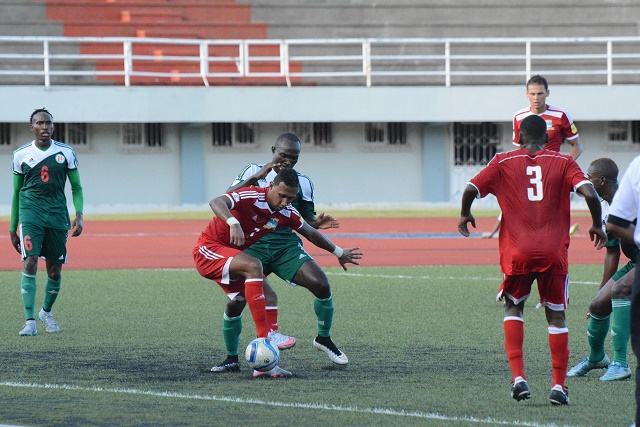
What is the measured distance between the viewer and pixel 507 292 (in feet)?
23.9

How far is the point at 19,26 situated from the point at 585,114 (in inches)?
708

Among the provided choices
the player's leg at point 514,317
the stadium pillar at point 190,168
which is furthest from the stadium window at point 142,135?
the player's leg at point 514,317

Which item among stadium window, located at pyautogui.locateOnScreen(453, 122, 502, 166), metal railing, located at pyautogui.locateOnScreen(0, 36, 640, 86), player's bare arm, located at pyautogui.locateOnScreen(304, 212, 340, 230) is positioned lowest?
player's bare arm, located at pyautogui.locateOnScreen(304, 212, 340, 230)

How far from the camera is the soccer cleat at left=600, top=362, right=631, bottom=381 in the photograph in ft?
26.2

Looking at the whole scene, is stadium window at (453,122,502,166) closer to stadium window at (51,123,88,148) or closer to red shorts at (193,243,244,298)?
stadium window at (51,123,88,148)

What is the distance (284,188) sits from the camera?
26.8 feet

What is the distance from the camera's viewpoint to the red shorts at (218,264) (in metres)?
8.37

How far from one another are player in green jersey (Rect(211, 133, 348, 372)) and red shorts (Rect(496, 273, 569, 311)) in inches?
71.5

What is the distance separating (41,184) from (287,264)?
333 centimetres

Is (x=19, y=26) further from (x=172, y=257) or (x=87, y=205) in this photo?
(x=172, y=257)

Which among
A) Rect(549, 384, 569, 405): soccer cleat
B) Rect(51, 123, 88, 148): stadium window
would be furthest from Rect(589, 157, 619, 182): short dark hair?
Rect(51, 123, 88, 148): stadium window

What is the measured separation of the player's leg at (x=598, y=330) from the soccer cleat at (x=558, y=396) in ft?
4.15

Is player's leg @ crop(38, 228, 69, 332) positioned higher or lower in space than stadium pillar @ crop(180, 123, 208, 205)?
lower

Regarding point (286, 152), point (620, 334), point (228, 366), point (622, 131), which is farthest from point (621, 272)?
point (622, 131)
